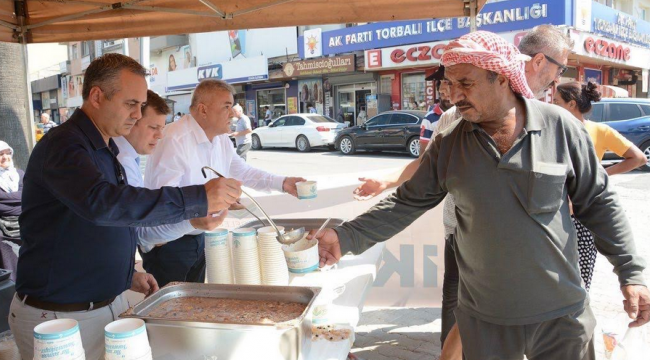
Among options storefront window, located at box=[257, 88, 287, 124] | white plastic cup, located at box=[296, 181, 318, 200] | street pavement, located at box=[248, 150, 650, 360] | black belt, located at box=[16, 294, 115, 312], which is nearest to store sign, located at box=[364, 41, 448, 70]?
storefront window, located at box=[257, 88, 287, 124]

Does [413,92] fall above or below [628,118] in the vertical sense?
above

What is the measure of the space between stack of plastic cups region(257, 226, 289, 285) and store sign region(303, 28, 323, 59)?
64.2 ft

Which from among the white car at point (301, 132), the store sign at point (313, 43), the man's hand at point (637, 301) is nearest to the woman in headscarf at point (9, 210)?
the man's hand at point (637, 301)

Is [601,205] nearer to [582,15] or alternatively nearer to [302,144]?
[302,144]

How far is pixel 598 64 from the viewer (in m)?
19.8

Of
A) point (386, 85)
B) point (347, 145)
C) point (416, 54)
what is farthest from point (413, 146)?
point (386, 85)

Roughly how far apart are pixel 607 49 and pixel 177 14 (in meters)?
17.9

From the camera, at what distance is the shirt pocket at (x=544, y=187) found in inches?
65.7

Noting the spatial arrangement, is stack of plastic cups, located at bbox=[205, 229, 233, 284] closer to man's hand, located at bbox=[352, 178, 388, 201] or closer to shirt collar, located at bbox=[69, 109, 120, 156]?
shirt collar, located at bbox=[69, 109, 120, 156]

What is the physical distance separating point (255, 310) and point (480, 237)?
826mm

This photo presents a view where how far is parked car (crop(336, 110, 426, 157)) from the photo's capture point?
1380 centimetres

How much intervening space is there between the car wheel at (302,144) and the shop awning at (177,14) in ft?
43.1

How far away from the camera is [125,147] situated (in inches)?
102

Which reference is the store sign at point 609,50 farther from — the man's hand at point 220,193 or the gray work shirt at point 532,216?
the man's hand at point 220,193
